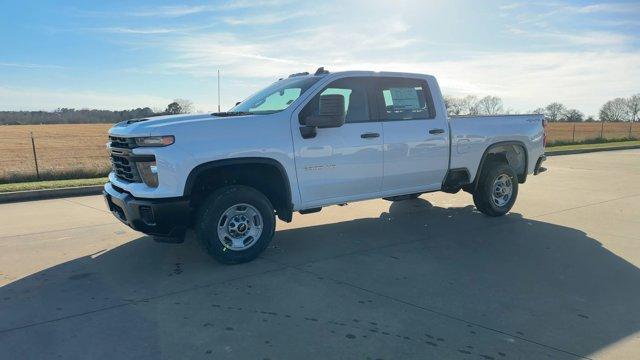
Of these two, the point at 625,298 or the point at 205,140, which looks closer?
the point at 625,298

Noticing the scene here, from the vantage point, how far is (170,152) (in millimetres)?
4758

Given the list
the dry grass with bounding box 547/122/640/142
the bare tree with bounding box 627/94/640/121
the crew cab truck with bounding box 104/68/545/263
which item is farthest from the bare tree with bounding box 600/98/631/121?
the crew cab truck with bounding box 104/68/545/263

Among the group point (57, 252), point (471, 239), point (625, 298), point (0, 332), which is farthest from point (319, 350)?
point (57, 252)

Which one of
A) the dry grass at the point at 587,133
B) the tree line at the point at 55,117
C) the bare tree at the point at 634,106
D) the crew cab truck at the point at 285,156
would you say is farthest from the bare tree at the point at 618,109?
the crew cab truck at the point at 285,156

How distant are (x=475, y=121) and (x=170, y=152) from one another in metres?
4.49

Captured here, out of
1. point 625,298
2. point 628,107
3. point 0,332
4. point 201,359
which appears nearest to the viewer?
point 201,359

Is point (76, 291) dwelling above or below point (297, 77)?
below

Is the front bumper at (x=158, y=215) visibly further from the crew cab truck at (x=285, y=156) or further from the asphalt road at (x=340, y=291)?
the asphalt road at (x=340, y=291)

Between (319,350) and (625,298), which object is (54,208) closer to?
(319,350)

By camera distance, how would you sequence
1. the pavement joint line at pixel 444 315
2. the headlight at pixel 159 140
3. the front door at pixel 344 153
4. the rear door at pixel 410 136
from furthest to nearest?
the rear door at pixel 410 136 → the front door at pixel 344 153 → the headlight at pixel 159 140 → the pavement joint line at pixel 444 315

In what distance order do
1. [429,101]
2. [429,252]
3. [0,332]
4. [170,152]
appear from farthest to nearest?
[429,101], [429,252], [170,152], [0,332]

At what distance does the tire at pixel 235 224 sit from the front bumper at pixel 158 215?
0.22 metres

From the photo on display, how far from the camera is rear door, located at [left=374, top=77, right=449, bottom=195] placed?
20.5ft

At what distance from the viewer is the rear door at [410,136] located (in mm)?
6262
